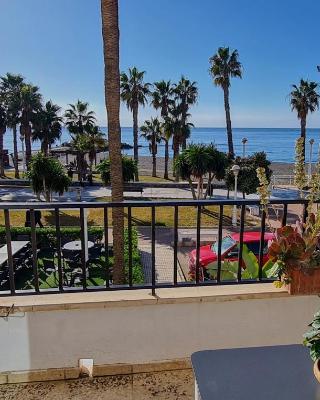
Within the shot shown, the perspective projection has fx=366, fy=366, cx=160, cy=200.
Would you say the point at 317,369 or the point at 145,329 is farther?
the point at 145,329

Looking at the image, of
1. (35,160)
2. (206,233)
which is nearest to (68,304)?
(206,233)

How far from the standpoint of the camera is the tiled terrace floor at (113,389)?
7.61ft

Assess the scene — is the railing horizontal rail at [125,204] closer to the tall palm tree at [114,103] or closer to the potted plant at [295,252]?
the potted plant at [295,252]

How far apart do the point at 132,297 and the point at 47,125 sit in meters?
34.2

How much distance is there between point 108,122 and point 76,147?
26.5 metres

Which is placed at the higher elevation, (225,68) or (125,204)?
(225,68)

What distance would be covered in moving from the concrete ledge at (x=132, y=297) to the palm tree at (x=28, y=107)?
3119 centimetres

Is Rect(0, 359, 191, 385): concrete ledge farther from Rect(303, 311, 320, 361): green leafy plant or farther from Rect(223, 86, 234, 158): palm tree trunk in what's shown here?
Rect(223, 86, 234, 158): palm tree trunk

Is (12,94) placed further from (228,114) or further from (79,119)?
(228,114)

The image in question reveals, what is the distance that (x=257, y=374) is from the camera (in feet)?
5.18

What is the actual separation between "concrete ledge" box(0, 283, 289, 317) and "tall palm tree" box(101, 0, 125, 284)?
3.50m

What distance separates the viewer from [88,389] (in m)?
2.38

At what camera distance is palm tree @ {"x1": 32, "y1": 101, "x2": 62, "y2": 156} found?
3356 centimetres

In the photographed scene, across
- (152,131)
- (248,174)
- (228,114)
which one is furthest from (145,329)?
(152,131)
